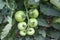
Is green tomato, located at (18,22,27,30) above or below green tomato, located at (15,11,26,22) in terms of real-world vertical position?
below

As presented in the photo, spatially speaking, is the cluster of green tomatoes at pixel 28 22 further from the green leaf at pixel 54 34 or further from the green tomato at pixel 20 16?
the green leaf at pixel 54 34

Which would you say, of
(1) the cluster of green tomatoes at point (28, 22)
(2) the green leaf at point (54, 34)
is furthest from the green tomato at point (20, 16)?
(2) the green leaf at point (54, 34)

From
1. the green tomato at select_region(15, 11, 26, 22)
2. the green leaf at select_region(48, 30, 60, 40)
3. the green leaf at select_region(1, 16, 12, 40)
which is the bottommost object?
the green leaf at select_region(48, 30, 60, 40)

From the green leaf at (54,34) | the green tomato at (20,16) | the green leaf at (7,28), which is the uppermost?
the green tomato at (20,16)

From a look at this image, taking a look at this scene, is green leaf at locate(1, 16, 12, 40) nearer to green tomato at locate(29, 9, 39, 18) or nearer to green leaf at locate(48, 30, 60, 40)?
green tomato at locate(29, 9, 39, 18)

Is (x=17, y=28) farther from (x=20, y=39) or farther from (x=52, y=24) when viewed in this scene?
(x=52, y=24)

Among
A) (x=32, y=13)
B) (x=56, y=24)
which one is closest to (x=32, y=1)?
(x=32, y=13)

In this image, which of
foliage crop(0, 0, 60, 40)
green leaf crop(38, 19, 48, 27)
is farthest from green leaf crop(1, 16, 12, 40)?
green leaf crop(38, 19, 48, 27)
